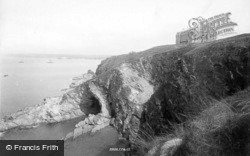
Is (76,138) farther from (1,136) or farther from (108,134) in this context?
(1,136)

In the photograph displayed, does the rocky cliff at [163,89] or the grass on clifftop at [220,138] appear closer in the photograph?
the grass on clifftop at [220,138]

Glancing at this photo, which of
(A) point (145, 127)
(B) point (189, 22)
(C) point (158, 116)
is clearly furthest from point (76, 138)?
(B) point (189, 22)

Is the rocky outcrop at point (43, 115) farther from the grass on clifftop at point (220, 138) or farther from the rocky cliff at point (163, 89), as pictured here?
the grass on clifftop at point (220, 138)

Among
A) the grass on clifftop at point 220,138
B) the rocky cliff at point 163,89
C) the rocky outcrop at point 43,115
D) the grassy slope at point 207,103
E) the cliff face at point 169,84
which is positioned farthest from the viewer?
the rocky outcrop at point 43,115

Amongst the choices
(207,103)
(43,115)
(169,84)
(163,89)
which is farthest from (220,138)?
(43,115)

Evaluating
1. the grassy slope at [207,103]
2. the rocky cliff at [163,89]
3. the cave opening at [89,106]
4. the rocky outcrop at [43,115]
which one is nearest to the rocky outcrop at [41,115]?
the rocky outcrop at [43,115]

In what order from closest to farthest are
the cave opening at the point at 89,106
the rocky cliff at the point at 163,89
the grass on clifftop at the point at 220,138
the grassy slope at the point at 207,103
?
the grass on clifftop at the point at 220,138 < the grassy slope at the point at 207,103 < the rocky cliff at the point at 163,89 < the cave opening at the point at 89,106

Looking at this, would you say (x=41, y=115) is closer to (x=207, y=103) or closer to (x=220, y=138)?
(x=207, y=103)

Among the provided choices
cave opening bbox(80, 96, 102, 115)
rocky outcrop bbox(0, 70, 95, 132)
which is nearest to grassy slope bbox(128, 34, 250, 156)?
cave opening bbox(80, 96, 102, 115)
